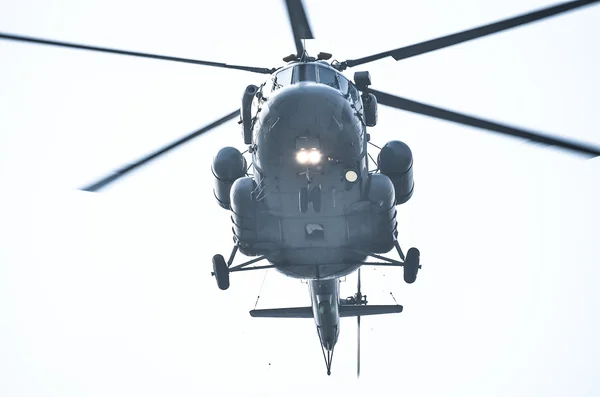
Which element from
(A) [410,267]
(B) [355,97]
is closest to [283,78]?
(B) [355,97]

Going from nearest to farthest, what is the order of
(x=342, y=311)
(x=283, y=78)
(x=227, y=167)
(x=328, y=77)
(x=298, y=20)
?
(x=298, y=20) → (x=328, y=77) → (x=283, y=78) → (x=227, y=167) → (x=342, y=311)

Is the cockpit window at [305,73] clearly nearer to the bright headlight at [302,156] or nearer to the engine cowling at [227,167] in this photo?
the bright headlight at [302,156]

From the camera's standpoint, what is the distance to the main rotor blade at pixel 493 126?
502 inches

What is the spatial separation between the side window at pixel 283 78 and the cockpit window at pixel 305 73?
12 centimetres

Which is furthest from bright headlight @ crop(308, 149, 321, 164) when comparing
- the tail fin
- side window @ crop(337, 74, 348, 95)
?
the tail fin

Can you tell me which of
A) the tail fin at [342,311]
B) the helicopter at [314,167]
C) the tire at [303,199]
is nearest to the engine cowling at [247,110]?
the helicopter at [314,167]

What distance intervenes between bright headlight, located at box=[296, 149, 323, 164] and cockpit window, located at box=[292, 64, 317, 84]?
1.68m

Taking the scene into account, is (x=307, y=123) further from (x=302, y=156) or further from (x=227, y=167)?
(x=227, y=167)

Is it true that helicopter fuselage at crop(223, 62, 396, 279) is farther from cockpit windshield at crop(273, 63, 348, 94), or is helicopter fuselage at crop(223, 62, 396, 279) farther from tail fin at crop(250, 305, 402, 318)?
tail fin at crop(250, 305, 402, 318)

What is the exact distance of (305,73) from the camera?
49.0ft

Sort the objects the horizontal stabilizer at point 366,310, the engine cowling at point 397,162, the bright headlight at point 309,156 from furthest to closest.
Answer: the horizontal stabilizer at point 366,310 < the engine cowling at point 397,162 < the bright headlight at point 309,156

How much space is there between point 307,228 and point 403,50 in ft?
12.7

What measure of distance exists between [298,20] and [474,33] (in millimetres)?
2954

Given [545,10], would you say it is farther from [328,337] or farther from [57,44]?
[328,337]
